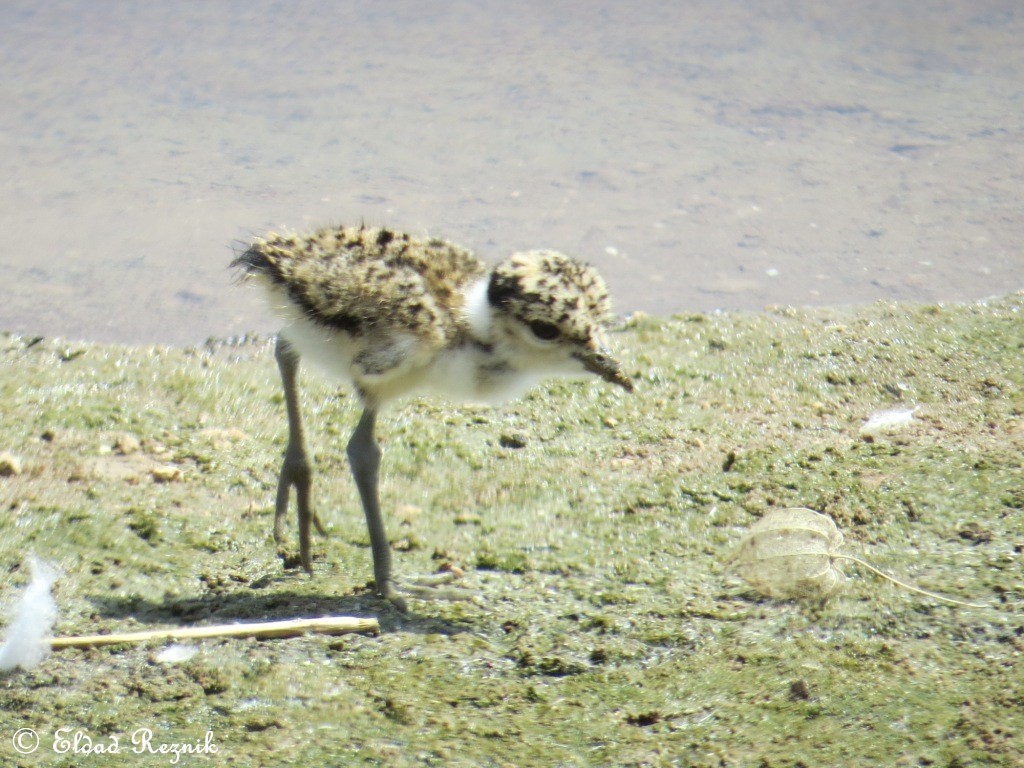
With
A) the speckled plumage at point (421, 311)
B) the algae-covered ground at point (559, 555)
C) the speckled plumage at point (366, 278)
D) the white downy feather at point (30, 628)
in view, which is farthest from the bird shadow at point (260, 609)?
the speckled plumage at point (366, 278)

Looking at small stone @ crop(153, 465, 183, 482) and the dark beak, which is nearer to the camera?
the dark beak

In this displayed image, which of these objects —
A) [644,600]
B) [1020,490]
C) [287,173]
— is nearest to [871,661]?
[644,600]

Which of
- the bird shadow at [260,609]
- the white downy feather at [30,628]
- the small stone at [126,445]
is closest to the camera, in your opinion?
the white downy feather at [30,628]

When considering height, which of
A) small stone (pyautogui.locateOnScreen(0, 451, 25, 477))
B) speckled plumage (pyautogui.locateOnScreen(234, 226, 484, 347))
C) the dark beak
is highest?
speckled plumage (pyautogui.locateOnScreen(234, 226, 484, 347))

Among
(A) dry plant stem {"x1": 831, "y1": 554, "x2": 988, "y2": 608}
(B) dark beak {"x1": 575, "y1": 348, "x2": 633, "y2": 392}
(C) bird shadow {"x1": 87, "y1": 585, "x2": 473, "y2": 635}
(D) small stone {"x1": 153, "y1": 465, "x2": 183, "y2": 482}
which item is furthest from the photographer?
(D) small stone {"x1": 153, "y1": 465, "x2": 183, "y2": 482}

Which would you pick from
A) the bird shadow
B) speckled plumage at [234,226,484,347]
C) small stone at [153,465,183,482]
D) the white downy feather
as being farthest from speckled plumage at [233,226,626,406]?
the white downy feather

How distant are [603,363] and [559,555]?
2.03 ft

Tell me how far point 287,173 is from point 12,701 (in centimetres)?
532

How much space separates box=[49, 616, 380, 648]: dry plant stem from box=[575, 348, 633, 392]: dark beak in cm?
89

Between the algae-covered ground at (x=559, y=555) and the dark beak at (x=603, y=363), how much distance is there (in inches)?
21.7

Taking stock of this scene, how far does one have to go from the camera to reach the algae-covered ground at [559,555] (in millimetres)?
2664

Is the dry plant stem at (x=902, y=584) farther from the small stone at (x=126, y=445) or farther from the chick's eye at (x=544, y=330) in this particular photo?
the small stone at (x=126, y=445)

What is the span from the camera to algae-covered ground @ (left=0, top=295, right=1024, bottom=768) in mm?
2664

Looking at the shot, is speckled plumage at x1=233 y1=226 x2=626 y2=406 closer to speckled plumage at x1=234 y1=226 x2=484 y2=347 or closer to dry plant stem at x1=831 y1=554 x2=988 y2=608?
Answer: speckled plumage at x1=234 y1=226 x2=484 y2=347
